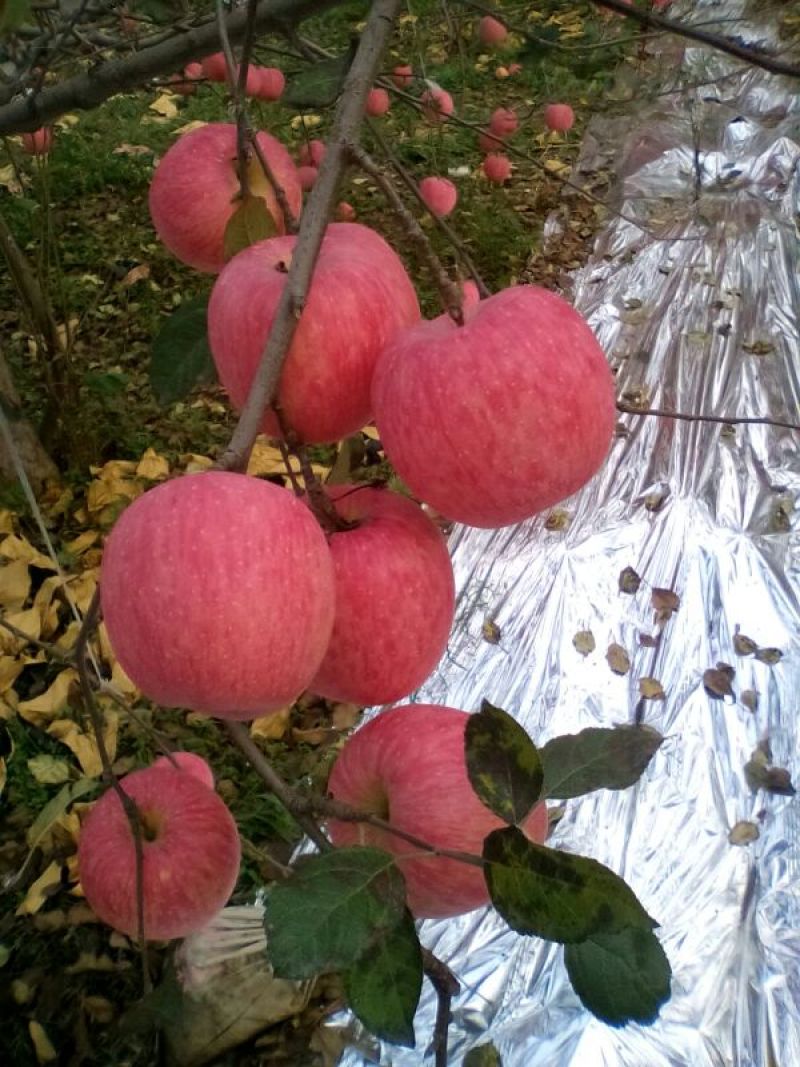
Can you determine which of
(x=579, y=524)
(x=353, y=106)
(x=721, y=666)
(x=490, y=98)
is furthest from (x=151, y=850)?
(x=490, y=98)

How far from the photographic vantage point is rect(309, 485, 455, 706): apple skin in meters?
0.46

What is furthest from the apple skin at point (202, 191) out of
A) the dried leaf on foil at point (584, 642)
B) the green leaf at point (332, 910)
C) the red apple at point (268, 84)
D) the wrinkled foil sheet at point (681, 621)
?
the dried leaf on foil at point (584, 642)

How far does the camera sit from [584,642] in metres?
1.68

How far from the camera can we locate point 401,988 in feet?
1.28

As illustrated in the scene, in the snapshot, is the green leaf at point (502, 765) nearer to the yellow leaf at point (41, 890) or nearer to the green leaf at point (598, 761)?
the green leaf at point (598, 761)

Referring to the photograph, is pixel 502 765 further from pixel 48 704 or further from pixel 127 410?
pixel 127 410

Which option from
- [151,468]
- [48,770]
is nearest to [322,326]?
[48,770]

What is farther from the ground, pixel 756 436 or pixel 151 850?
pixel 151 850

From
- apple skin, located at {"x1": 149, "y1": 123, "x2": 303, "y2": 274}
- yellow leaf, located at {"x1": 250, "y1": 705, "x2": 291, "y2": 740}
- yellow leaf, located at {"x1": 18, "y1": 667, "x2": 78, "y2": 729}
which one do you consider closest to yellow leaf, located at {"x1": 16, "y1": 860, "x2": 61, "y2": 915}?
yellow leaf, located at {"x1": 18, "y1": 667, "x2": 78, "y2": 729}

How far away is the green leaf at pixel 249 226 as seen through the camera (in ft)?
1.79

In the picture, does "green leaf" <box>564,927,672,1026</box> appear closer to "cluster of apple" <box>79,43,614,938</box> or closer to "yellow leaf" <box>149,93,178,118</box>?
"cluster of apple" <box>79,43,614,938</box>

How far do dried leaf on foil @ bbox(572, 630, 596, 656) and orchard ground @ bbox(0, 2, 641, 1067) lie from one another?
406mm

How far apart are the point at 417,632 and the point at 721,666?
1261 millimetres

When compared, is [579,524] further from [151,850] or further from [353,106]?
[353,106]
